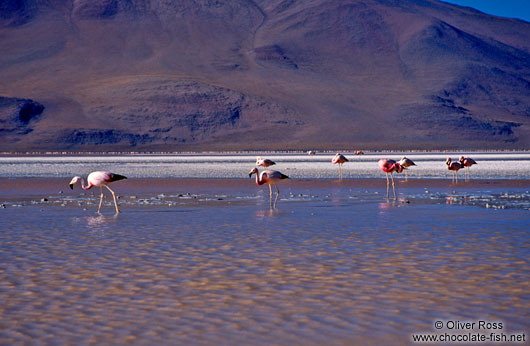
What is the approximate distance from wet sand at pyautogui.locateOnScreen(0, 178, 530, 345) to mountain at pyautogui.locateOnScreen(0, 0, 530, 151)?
8370 centimetres

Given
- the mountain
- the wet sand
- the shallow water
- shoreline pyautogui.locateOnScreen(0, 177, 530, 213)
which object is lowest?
the wet sand

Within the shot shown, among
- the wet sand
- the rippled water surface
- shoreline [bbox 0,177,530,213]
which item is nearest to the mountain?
shoreline [bbox 0,177,530,213]

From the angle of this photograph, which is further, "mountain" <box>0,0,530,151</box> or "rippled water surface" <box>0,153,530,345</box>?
"mountain" <box>0,0,530,151</box>

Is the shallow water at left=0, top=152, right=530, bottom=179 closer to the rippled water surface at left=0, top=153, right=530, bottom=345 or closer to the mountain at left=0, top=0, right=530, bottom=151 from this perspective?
the rippled water surface at left=0, top=153, right=530, bottom=345

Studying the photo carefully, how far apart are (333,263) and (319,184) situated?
1825cm

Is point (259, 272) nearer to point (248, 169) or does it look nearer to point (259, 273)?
point (259, 273)

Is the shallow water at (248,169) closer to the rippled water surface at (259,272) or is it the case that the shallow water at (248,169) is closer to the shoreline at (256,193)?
the shoreline at (256,193)

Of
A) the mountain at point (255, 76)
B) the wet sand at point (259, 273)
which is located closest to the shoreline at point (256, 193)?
the wet sand at point (259, 273)

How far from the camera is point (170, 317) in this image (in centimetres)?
707

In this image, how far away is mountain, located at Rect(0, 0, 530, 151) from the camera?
10988cm

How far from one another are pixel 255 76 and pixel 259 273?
126 meters

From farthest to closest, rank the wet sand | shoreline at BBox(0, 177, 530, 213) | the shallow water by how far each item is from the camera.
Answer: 1. the shallow water
2. shoreline at BBox(0, 177, 530, 213)
3. the wet sand

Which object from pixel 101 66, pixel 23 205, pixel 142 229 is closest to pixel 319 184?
pixel 23 205

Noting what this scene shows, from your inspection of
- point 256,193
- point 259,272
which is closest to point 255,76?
point 256,193
